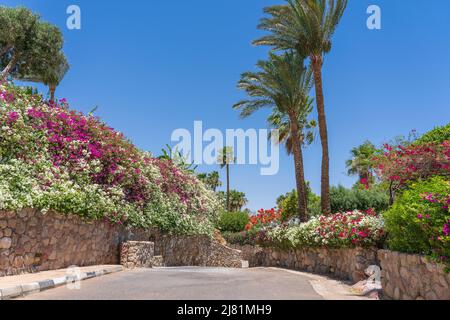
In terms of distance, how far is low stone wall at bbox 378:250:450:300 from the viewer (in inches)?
255

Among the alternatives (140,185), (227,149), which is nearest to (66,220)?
(140,185)

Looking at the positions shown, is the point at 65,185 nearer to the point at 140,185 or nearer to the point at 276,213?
the point at 140,185

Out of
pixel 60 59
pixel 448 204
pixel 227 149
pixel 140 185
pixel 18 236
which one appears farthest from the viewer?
pixel 227 149

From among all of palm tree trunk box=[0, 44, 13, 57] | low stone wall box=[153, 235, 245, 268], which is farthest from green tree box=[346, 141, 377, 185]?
palm tree trunk box=[0, 44, 13, 57]

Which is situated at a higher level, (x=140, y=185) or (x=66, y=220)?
(x=140, y=185)

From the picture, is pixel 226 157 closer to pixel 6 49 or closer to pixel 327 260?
pixel 6 49

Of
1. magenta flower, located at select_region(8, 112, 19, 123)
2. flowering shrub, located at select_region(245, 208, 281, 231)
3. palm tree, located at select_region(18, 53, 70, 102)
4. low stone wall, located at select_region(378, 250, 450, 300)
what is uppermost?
palm tree, located at select_region(18, 53, 70, 102)

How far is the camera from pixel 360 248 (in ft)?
40.7

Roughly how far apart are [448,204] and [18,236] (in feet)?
30.4

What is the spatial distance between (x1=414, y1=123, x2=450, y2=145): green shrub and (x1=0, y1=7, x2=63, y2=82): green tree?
2802cm

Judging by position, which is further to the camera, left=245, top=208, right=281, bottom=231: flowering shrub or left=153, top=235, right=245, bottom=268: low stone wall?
left=245, top=208, right=281, bottom=231: flowering shrub

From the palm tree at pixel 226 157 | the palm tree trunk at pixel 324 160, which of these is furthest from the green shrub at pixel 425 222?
the palm tree at pixel 226 157

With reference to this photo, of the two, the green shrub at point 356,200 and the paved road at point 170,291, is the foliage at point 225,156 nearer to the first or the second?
the green shrub at point 356,200

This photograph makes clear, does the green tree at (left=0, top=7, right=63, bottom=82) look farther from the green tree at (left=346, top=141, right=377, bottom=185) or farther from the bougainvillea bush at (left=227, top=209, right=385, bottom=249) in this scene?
the green tree at (left=346, top=141, right=377, bottom=185)
